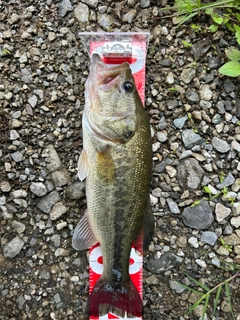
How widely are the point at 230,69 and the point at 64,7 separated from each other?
1.47 m

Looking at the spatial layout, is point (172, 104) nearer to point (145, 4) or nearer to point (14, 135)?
point (145, 4)

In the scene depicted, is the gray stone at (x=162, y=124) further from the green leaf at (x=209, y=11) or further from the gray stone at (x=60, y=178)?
the green leaf at (x=209, y=11)

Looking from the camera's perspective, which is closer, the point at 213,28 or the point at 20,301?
the point at 20,301

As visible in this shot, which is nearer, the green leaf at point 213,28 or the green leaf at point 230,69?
the green leaf at point 230,69

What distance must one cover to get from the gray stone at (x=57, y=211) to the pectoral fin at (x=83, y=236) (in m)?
0.21

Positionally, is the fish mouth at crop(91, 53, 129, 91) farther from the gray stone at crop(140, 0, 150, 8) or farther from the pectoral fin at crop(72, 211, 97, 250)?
the pectoral fin at crop(72, 211, 97, 250)

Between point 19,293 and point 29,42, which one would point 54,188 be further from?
point 29,42

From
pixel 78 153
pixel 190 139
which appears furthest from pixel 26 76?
pixel 190 139

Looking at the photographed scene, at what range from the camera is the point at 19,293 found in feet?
10.3

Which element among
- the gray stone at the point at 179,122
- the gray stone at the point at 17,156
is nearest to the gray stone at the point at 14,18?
Answer: the gray stone at the point at 17,156

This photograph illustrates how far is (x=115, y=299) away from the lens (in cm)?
298

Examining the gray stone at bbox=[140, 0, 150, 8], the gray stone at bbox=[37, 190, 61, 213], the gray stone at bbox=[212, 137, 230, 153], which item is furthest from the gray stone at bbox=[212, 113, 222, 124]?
the gray stone at bbox=[37, 190, 61, 213]

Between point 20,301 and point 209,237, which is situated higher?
point 209,237

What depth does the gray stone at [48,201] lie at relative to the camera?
3.20m
